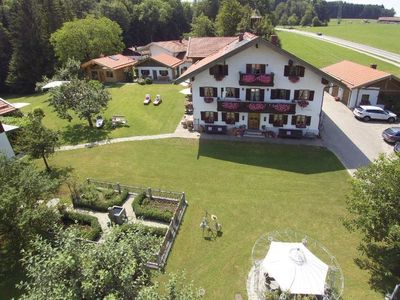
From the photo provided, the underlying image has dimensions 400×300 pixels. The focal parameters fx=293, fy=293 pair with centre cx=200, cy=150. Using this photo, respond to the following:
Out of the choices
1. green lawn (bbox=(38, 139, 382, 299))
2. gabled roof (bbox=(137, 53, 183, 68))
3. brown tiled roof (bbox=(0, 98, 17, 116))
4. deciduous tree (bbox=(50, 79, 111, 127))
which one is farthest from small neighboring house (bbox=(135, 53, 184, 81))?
green lawn (bbox=(38, 139, 382, 299))

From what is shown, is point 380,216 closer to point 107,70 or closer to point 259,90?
point 259,90

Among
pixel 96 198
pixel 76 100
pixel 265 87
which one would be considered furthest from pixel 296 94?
pixel 76 100

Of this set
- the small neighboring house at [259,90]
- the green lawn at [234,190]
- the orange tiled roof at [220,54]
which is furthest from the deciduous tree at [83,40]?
the small neighboring house at [259,90]

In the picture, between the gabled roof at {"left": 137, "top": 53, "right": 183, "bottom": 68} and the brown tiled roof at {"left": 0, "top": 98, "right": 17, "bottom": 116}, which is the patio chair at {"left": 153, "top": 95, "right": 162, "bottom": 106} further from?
the brown tiled roof at {"left": 0, "top": 98, "right": 17, "bottom": 116}

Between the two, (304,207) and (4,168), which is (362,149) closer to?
(304,207)

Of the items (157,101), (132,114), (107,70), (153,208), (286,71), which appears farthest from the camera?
(107,70)

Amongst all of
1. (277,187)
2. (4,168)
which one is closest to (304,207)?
(277,187)
